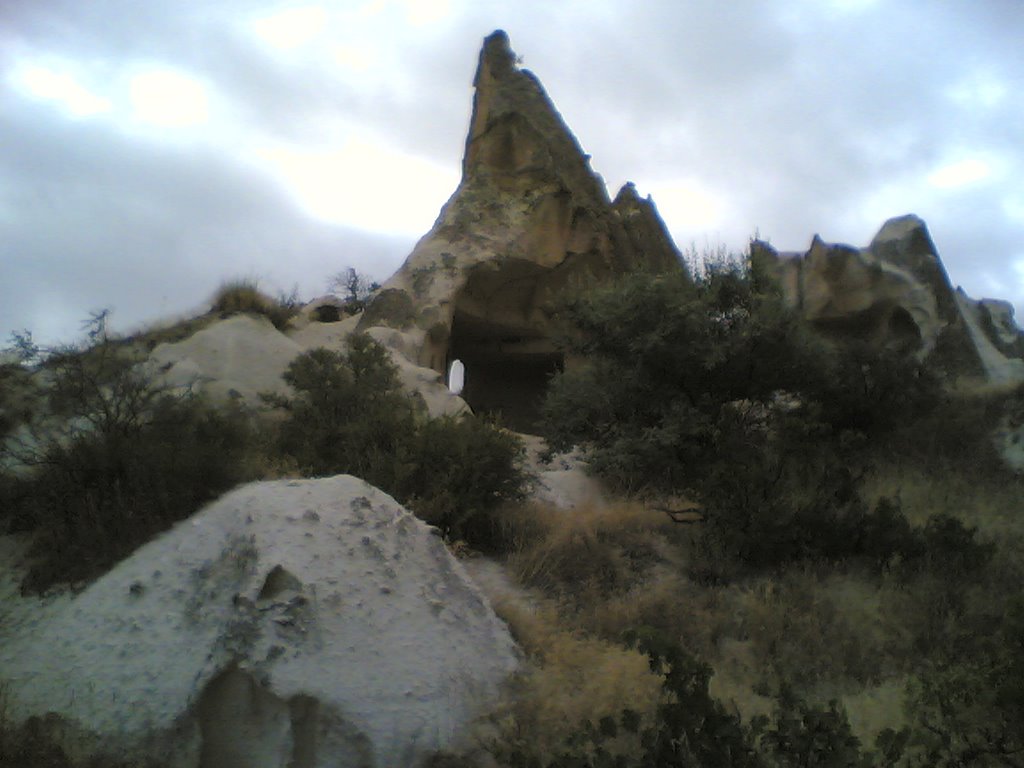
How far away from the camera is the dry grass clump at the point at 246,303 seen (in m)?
14.4

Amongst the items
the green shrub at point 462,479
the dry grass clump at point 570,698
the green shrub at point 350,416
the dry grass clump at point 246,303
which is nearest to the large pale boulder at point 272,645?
the dry grass clump at point 570,698

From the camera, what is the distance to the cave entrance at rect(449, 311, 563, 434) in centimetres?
1942

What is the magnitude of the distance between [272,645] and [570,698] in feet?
5.73

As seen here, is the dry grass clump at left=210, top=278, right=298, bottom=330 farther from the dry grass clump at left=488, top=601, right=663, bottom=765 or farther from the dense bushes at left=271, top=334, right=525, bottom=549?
the dry grass clump at left=488, top=601, right=663, bottom=765

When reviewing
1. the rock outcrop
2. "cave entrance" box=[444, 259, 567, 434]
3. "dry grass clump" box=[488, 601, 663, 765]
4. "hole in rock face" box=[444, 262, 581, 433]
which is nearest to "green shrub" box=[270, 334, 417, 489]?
"dry grass clump" box=[488, 601, 663, 765]

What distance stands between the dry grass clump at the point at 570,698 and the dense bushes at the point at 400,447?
91.2 inches

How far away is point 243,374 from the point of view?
40.5 ft

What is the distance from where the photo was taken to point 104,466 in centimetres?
759

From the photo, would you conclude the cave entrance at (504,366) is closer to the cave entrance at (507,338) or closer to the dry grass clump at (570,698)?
the cave entrance at (507,338)

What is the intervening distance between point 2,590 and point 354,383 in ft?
16.4

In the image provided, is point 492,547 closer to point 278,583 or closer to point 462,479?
point 462,479

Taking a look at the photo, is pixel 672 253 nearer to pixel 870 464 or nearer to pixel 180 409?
pixel 870 464

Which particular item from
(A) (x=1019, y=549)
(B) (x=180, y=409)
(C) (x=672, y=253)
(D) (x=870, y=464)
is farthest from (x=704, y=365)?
(C) (x=672, y=253)

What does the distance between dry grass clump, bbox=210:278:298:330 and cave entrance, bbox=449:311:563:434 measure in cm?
449
